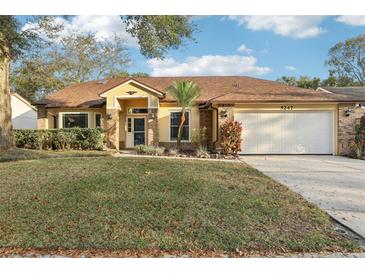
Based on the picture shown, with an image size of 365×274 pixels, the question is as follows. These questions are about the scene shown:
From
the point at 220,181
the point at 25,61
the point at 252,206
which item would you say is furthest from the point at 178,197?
the point at 25,61

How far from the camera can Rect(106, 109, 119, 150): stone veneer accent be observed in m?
15.8

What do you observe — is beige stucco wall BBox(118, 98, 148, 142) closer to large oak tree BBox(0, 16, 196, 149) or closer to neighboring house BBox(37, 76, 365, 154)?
neighboring house BBox(37, 76, 365, 154)

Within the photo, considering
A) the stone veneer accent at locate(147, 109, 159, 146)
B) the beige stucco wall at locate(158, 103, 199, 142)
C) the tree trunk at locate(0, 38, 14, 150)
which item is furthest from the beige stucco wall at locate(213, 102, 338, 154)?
the tree trunk at locate(0, 38, 14, 150)

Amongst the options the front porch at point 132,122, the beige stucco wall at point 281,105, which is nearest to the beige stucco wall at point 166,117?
the front porch at point 132,122

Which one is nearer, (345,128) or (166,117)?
(345,128)

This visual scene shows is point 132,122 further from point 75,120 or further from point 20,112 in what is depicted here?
point 20,112

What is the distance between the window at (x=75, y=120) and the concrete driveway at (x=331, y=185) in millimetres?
12295

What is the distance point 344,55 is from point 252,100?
127 feet

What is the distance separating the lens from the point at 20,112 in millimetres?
26953

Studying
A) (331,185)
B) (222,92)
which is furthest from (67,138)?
(331,185)

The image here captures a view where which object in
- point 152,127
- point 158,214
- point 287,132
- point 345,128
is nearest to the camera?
point 158,214

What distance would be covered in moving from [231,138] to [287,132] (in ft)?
10.4

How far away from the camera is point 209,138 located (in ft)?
54.1

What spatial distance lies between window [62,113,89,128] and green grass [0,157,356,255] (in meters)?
10.8
